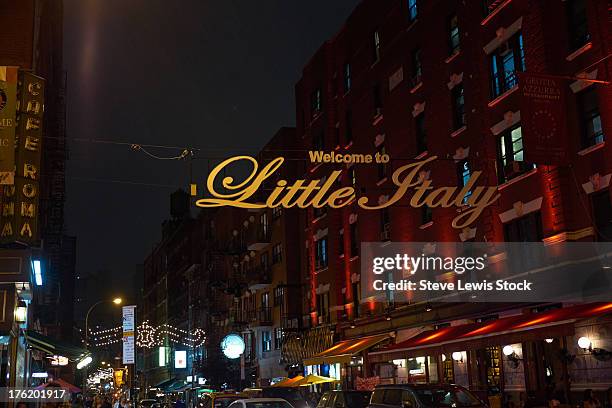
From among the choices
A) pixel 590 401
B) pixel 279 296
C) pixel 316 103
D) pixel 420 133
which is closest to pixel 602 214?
pixel 590 401

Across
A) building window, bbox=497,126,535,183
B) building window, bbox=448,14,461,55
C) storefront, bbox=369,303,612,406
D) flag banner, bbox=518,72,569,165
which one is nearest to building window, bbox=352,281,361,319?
storefront, bbox=369,303,612,406

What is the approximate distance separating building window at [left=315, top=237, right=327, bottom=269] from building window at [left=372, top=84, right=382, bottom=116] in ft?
32.7

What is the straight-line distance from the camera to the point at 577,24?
22.3 meters

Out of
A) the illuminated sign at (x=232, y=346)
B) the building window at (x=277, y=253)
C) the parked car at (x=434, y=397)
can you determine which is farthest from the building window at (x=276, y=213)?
the parked car at (x=434, y=397)

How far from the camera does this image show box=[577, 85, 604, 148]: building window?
21219 mm

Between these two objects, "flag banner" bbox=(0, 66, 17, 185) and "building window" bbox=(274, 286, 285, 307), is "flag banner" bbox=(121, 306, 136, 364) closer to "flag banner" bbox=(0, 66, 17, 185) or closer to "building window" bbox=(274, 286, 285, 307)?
"building window" bbox=(274, 286, 285, 307)

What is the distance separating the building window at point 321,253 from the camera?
43.4 metres

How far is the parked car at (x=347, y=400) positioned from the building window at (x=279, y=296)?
25751mm

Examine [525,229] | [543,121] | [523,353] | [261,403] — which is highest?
[543,121]

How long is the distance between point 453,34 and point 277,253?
1039 inches

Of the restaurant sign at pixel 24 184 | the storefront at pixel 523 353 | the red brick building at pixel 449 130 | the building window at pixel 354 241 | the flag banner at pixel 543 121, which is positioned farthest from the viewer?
the building window at pixel 354 241

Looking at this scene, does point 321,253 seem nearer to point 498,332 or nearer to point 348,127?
point 348,127

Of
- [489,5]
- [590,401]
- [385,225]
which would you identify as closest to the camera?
[590,401]

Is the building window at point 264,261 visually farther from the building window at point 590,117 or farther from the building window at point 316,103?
the building window at point 590,117
